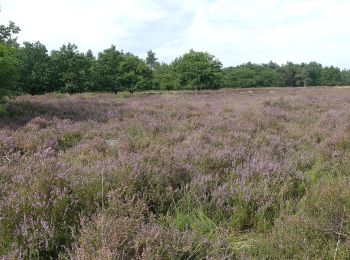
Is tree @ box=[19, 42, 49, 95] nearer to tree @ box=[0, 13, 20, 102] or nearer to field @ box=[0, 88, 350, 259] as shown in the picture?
tree @ box=[0, 13, 20, 102]

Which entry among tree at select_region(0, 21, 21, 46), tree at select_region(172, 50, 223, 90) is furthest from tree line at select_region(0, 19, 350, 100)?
tree at select_region(0, 21, 21, 46)

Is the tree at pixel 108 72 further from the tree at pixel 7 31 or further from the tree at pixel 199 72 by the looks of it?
the tree at pixel 7 31

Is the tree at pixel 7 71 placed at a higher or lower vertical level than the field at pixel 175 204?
higher

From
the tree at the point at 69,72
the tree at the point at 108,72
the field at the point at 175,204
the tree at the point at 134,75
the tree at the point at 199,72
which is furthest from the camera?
the tree at the point at 199,72

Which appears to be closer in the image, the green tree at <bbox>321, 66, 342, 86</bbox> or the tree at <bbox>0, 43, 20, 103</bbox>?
the tree at <bbox>0, 43, 20, 103</bbox>

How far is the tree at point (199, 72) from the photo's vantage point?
46.9m

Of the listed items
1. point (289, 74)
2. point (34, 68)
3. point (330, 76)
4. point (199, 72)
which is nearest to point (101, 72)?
point (34, 68)

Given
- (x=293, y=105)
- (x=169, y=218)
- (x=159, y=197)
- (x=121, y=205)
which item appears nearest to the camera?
(x=121, y=205)

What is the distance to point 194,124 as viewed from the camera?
27.2 feet

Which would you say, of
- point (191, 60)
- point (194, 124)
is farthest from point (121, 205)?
point (191, 60)

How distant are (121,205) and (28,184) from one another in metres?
1.00

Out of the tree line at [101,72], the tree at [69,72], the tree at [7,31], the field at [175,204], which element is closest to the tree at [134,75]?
the tree line at [101,72]

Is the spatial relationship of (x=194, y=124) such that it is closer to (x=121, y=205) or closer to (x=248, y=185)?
(x=248, y=185)

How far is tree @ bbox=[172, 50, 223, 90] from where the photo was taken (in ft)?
154
